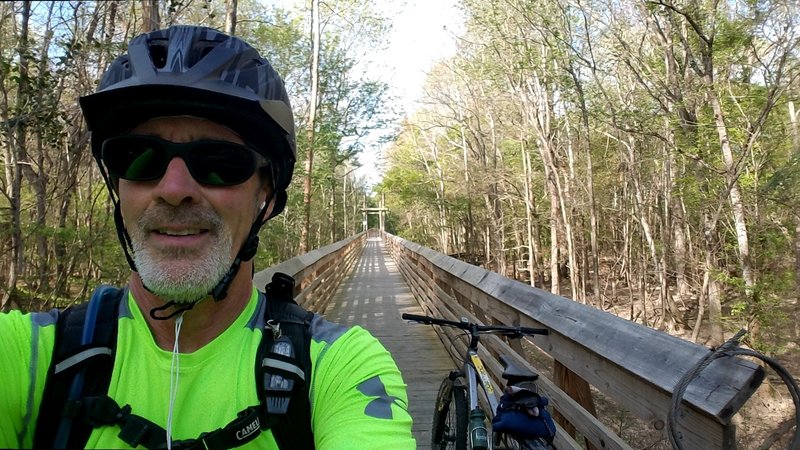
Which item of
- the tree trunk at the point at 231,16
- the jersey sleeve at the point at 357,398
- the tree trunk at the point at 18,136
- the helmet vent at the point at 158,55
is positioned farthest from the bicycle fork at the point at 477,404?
the tree trunk at the point at 231,16

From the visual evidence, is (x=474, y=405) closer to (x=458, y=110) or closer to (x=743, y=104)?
(x=743, y=104)

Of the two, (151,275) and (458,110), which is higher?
(458,110)

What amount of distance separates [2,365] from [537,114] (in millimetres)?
16072

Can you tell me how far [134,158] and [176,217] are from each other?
6.6 inches

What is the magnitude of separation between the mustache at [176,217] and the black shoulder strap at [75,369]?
22 cm

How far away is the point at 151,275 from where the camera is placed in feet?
3.81

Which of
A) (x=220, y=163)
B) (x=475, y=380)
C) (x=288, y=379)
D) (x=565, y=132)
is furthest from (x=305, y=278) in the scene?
(x=565, y=132)

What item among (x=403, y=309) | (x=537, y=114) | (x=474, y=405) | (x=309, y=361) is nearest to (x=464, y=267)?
(x=474, y=405)

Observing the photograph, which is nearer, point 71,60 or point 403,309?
point 71,60

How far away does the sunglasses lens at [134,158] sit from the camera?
3.88 feet

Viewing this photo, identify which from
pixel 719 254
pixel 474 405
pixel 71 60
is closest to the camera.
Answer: pixel 474 405

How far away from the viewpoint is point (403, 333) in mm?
7430

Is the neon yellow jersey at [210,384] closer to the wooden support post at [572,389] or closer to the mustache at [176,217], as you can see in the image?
the mustache at [176,217]

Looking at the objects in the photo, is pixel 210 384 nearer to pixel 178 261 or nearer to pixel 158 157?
pixel 178 261
